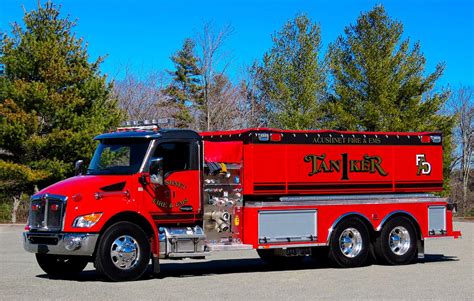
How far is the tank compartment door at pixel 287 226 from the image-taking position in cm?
1508

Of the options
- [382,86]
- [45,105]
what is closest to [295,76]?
[382,86]

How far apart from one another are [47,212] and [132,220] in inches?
55.5

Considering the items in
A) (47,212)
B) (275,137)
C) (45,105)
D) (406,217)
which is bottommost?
(406,217)

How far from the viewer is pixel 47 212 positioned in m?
13.5

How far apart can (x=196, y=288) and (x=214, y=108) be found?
37.4m

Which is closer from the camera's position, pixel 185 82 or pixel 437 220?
pixel 437 220

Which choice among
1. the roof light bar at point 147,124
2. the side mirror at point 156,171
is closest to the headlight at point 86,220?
the side mirror at point 156,171

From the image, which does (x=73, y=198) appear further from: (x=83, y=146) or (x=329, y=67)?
(x=329, y=67)

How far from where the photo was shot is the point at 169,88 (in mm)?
68062

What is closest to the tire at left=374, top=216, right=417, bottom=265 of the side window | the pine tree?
the side window

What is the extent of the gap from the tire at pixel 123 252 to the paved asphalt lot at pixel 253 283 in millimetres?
251

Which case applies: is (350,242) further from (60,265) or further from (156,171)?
(60,265)

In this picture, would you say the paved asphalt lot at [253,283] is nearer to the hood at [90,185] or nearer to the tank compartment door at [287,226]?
the tank compartment door at [287,226]

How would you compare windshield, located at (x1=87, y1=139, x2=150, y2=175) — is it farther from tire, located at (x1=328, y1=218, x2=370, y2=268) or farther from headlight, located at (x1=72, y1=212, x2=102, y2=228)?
tire, located at (x1=328, y1=218, x2=370, y2=268)
